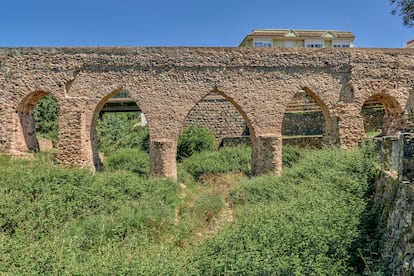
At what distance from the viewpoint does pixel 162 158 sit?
11.4m

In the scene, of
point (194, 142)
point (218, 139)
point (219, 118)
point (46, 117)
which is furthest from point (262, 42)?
point (46, 117)

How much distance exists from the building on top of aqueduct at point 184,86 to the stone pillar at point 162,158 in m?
0.03

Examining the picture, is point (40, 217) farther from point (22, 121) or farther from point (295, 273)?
point (22, 121)

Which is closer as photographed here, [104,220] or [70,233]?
[70,233]

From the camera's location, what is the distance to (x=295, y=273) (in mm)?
4438

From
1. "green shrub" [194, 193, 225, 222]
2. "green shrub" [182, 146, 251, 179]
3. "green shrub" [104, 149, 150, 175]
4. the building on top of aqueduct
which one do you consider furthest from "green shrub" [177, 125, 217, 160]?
"green shrub" [194, 193, 225, 222]

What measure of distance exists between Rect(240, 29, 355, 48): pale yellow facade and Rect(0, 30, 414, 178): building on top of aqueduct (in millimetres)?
25330

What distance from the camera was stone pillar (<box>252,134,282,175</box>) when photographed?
11602 mm

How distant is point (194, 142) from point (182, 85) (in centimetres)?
590

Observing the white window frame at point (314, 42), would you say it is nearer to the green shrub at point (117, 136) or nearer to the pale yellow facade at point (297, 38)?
the pale yellow facade at point (297, 38)

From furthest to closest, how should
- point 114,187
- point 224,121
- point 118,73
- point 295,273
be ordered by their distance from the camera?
point 224,121 < point 118,73 < point 114,187 < point 295,273

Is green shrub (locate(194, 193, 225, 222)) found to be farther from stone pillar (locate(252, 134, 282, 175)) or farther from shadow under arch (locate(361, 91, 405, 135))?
shadow under arch (locate(361, 91, 405, 135))

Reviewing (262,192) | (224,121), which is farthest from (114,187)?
(224,121)

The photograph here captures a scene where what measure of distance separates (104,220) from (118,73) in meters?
6.10
